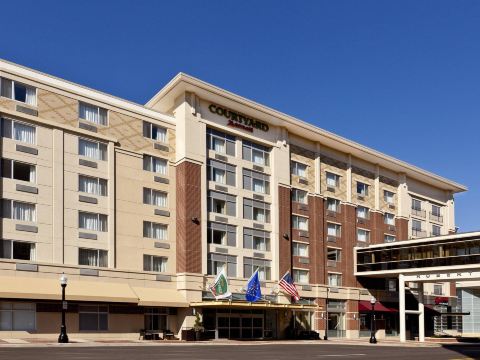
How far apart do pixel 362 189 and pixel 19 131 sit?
40609mm

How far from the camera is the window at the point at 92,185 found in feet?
151

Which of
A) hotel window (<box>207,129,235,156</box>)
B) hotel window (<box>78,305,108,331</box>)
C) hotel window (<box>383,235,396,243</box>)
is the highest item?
hotel window (<box>207,129,235,156</box>)

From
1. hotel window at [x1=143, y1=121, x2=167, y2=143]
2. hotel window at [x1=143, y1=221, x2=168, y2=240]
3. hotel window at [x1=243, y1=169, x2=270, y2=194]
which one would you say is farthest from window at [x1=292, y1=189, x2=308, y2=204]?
hotel window at [x1=143, y1=221, x2=168, y2=240]

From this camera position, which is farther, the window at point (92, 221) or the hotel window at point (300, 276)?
the hotel window at point (300, 276)

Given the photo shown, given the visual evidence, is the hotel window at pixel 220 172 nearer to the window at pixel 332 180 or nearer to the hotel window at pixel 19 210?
the window at pixel 332 180

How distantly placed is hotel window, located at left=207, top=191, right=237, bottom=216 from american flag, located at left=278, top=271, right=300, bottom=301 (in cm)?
722

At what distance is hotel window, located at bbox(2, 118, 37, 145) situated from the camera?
4231 centimetres

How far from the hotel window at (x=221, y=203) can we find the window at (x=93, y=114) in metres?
11.3

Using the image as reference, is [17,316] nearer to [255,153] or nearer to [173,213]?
[173,213]

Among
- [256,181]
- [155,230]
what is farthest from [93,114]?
[256,181]

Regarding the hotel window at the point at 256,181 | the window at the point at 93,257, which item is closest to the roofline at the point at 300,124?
the hotel window at the point at 256,181

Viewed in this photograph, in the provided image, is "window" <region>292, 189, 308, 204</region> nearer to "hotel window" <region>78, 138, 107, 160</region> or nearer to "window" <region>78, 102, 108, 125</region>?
"hotel window" <region>78, 138, 107, 160</region>

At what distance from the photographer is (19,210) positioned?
4225 centimetres

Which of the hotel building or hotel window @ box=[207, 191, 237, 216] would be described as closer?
the hotel building
